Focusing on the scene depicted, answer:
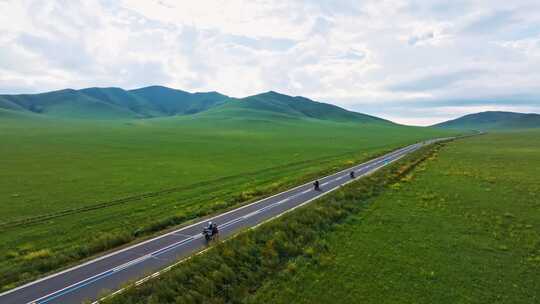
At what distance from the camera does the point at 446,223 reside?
27.1 meters

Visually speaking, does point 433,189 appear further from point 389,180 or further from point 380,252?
point 380,252

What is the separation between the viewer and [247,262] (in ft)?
65.4

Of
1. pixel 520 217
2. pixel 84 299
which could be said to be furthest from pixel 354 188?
pixel 84 299

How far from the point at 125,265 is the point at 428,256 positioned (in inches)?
819

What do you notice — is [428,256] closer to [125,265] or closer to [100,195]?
[125,265]


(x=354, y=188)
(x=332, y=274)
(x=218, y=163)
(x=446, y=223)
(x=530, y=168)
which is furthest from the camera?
(x=218, y=163)

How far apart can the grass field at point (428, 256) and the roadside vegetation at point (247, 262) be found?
87 cm

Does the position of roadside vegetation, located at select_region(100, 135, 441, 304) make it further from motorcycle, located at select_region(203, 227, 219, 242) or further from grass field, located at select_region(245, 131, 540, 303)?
motorcycle, located at select_region(203, 227, 219, 242)

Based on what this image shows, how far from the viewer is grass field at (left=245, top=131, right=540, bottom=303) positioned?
53.9 feet

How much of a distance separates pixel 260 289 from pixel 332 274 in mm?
4639

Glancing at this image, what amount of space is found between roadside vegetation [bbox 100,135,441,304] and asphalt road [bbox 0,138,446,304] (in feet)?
7.40

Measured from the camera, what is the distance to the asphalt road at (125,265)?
1656 centimetres

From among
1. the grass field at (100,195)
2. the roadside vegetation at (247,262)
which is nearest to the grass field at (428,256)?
the roadside vegetation at (247,262)

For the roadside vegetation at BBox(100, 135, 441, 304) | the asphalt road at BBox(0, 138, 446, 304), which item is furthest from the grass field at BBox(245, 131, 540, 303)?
the asphalt road at BBox(0, 138, 446, 304)
